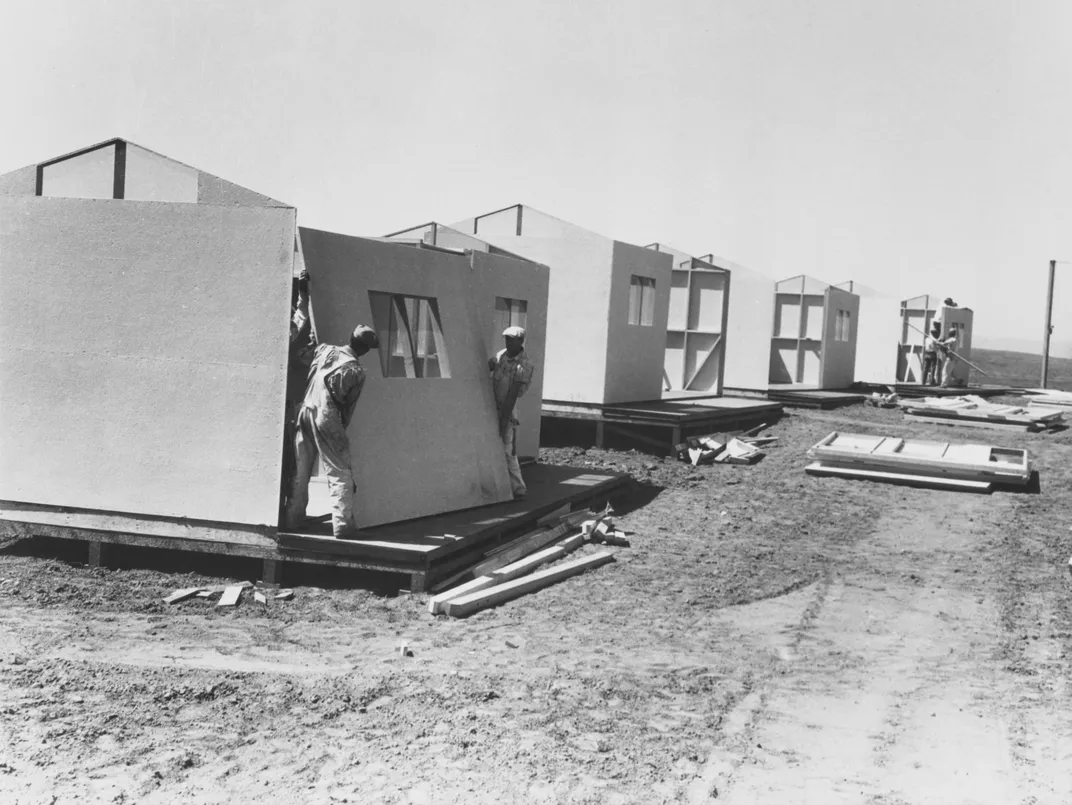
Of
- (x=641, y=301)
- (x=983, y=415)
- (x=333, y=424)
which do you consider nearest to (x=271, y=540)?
(x=333, y=424)

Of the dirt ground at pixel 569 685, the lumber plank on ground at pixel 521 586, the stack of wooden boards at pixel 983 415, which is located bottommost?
the dirt ground at pixel 569 685

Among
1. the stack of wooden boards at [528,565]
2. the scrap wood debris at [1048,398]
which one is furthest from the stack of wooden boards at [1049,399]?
the stack of wooden boards at [528,565]

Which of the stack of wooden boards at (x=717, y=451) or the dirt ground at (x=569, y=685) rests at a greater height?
the stack of wooden boards at (x=717, y=451)

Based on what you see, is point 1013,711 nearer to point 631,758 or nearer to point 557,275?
point 631,758

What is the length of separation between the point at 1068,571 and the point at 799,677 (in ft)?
14.8

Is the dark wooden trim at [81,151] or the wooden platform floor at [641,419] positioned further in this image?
the wooden platform floor at [641,419]

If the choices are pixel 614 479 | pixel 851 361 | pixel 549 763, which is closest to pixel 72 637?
pixel 549 763

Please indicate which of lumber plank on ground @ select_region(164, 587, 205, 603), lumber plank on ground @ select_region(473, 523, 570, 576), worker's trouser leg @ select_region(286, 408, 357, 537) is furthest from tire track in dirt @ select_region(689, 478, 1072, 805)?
lumber plank on ground @ select_region(164, 587, 205, 603)

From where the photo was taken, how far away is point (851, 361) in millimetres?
28359

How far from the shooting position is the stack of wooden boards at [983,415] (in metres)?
20.5

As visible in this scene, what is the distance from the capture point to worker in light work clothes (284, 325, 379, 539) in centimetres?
791

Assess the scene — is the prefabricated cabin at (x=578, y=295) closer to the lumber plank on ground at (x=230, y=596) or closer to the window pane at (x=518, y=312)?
the window pane at (x=518, y=312)

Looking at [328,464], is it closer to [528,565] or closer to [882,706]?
[528,565]

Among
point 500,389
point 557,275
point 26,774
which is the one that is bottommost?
point 26,774
